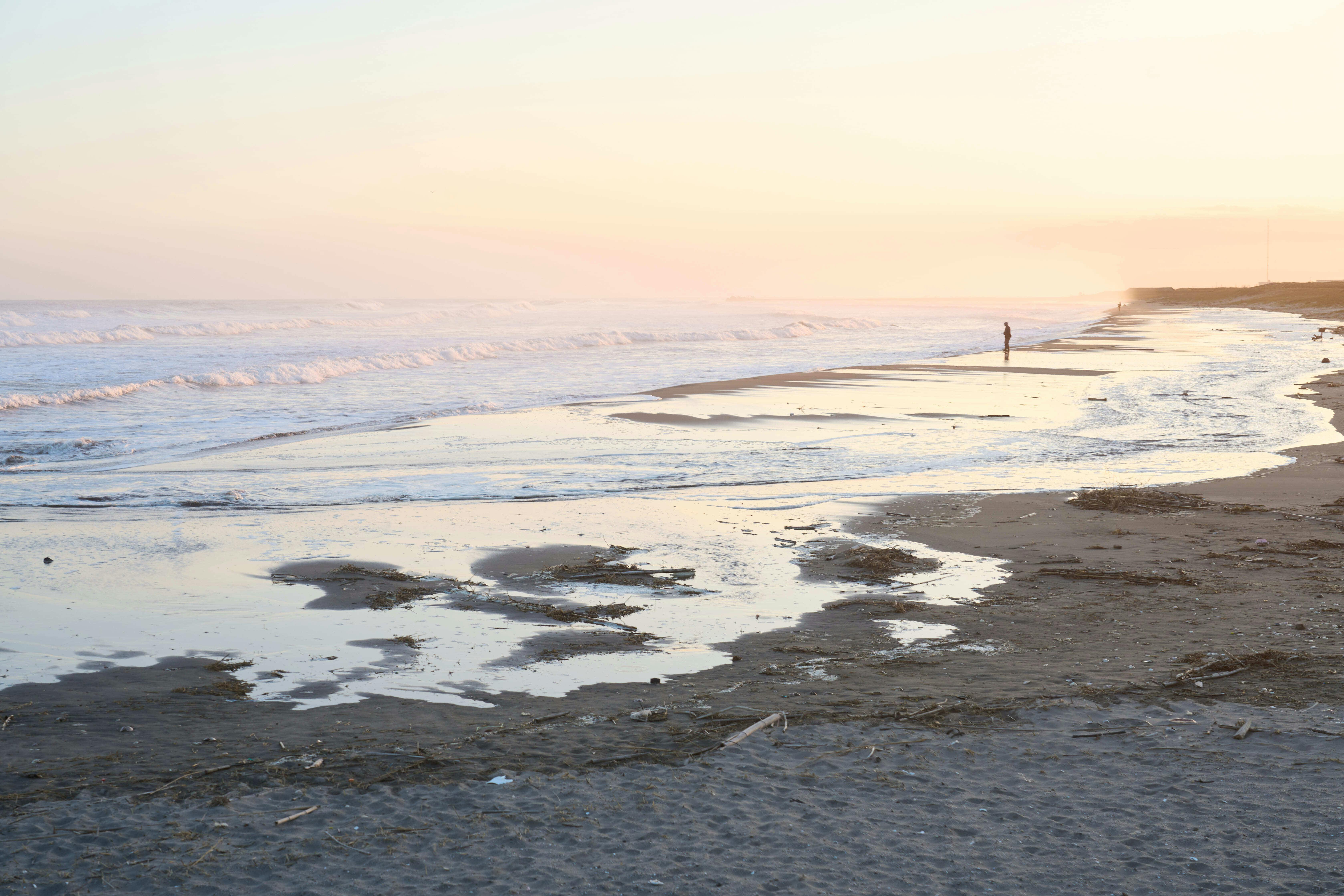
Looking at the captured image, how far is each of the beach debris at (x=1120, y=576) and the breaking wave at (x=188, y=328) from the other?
59.2 m

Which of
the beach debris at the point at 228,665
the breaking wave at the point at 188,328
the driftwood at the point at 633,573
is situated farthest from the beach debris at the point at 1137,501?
the breaking wave at the point at 188,328

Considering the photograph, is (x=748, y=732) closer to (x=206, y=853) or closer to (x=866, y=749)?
(x=866, y=749)

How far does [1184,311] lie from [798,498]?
11010 centimetres

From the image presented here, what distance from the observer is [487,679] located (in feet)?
19.9

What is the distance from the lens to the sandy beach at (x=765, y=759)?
3.93 metres

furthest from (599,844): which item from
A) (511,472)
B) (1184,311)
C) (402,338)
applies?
(1184,311)

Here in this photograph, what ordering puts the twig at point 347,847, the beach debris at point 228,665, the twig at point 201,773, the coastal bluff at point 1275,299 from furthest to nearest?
the coastal bluff at point 1275,299
the beach debris at point 228,665
the twig at point 201,773
the twig at point 347,847

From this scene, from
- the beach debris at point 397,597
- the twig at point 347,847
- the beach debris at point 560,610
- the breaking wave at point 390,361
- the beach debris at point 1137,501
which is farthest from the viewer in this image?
the breaking wave at point 390,361

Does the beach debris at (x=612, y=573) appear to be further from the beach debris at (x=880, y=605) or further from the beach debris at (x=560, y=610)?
the beach debris at (x=880, y=605)

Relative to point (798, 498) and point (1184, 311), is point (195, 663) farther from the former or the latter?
point (1184, 311)

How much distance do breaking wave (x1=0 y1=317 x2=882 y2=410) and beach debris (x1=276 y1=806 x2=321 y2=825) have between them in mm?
24010

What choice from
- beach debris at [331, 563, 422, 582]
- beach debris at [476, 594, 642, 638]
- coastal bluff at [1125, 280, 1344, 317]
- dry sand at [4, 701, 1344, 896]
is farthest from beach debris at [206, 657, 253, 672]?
coastal bluff at [1125, 280, 1344, 317]

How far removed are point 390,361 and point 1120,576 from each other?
35.1 metres

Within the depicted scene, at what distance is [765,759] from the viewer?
4902 mm
